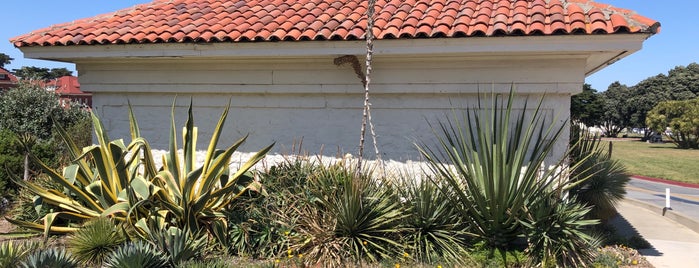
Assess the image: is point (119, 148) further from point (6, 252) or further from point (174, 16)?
point (174, 16)

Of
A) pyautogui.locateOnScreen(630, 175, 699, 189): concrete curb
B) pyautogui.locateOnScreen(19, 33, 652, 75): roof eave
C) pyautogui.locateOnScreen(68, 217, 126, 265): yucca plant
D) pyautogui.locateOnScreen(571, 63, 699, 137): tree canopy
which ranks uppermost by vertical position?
pyautogui.locateOnScreen(571, 63, 699, 137): tree canopy

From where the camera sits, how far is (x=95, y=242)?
17.5 ft

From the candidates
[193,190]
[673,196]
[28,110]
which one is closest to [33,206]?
[193,190]

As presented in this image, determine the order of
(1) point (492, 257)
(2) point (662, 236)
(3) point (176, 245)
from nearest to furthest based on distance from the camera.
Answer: (3) point (176, 245), (1) point (492, 257), (2) point (662, 236)

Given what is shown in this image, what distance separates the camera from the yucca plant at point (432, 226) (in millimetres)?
5363

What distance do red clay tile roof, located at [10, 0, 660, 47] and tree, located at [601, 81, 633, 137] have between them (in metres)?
75.3

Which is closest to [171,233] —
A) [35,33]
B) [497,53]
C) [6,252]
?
[6,252]

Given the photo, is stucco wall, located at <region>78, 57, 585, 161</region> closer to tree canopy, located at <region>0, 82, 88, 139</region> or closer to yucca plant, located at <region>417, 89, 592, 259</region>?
yucca plant, located at <region>417, 89, 592, 259</region>

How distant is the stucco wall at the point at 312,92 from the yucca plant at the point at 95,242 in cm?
255

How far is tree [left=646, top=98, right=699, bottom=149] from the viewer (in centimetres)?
4525

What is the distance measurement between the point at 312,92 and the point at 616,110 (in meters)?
82.4

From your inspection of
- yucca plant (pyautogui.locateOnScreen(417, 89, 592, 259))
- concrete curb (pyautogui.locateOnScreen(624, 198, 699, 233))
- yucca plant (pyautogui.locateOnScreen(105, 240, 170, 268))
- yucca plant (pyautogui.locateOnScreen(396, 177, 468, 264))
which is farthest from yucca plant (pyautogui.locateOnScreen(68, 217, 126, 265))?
concrete curb (pyautogui.locateOnScreen(624, 198, 699, 233))

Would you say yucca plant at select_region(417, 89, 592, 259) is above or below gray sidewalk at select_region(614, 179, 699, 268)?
Result: above

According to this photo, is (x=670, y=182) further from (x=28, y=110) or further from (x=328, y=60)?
(x=28, y=110)
